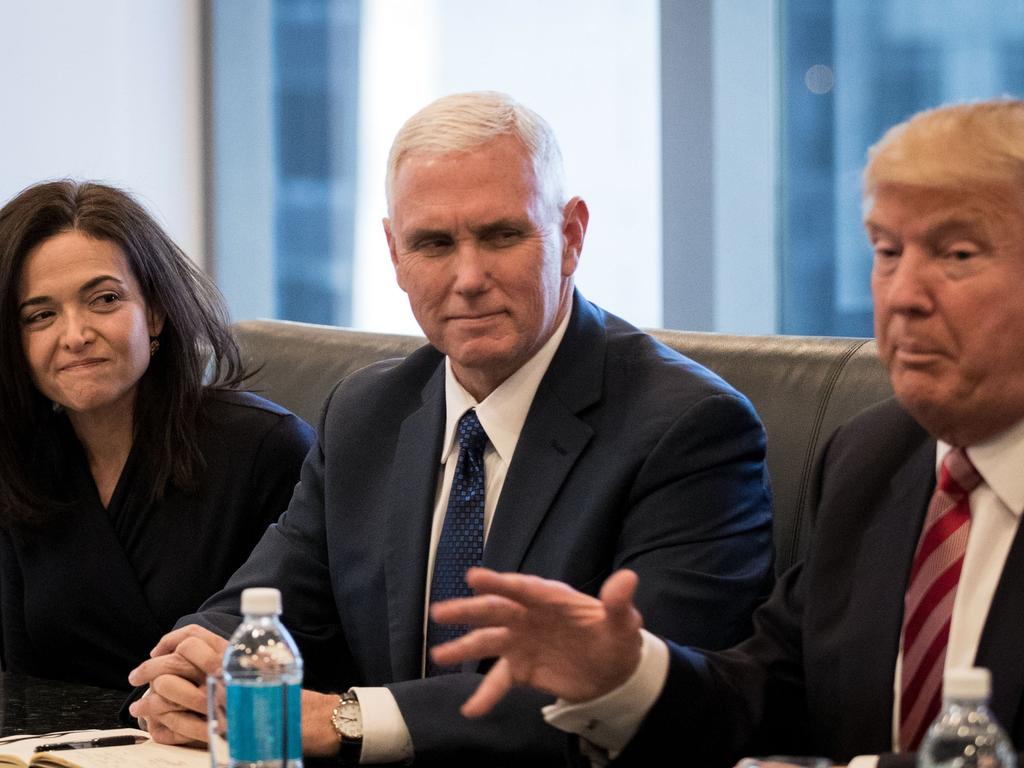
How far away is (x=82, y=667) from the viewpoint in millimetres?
2861

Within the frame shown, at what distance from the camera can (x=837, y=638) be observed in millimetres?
1759

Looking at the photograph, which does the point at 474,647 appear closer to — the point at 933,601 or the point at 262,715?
the point at 262,715

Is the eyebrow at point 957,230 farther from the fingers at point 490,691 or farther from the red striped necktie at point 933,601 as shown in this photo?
the fingers at point 490,691

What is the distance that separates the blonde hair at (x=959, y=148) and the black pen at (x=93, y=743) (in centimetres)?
121

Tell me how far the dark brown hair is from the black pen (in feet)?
3.03

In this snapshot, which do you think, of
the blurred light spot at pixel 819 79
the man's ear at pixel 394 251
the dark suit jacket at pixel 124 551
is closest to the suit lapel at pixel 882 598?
the man's ear at pixel 394 251

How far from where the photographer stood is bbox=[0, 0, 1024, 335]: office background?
4.28 meters

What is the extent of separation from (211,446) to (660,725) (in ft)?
4.86

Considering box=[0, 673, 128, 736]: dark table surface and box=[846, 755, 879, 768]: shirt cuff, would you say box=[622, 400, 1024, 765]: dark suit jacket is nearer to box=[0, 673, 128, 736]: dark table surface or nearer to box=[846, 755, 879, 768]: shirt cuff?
box=[846, 755, 879, 768]: shirt cuff

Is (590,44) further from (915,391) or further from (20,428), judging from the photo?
(915,391)

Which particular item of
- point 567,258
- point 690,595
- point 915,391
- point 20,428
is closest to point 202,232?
point 20,428

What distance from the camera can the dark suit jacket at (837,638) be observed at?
5.57 feet

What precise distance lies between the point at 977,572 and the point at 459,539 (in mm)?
855

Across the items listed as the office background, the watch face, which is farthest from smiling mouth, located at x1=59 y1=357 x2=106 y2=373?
the office background
